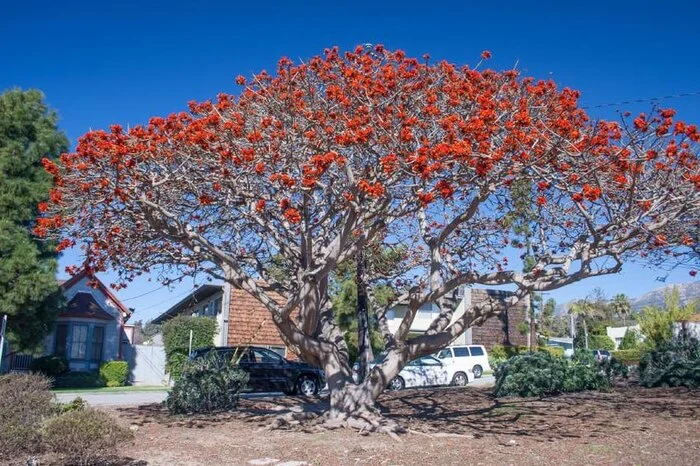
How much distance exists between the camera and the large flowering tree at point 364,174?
31.4ft

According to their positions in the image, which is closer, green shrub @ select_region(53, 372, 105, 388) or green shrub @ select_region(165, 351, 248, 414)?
green shrub @ select_region(165, 351, 248, 414)

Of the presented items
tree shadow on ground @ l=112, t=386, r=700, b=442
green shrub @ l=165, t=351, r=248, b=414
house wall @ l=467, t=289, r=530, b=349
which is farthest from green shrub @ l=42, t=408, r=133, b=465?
house wall @ l=467, t=289, r=530, b=349

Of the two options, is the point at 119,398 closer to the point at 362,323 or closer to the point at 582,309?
the point at 362,323

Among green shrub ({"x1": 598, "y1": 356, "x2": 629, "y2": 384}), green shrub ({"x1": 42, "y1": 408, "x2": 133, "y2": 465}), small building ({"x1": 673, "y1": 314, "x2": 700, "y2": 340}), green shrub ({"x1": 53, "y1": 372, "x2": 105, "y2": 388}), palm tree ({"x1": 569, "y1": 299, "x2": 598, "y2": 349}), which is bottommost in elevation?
green shrub ({"x1": 53, "y1": 372, "x2": 105, "y2": 388})

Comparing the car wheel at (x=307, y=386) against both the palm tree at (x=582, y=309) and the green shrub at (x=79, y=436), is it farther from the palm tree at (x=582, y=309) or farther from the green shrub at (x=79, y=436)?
the palm tree at (x=582, y=309)

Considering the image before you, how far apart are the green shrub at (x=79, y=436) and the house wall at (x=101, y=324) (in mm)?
24009

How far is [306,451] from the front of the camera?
898 cm

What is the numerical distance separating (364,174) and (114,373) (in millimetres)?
22173

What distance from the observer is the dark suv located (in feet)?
62.9

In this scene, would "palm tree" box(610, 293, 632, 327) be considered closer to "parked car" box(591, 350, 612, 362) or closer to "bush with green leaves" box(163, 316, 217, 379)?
"parked car" box(591, 350, 612, 362)

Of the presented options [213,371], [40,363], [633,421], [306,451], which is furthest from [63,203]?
[40,363]

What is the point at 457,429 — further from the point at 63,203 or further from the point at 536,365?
the point at 63,203

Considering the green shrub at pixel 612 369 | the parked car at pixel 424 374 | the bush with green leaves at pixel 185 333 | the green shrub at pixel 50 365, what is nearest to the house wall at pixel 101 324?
the green shrub at pixel 50 365

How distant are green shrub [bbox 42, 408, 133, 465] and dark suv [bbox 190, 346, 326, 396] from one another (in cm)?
1202
